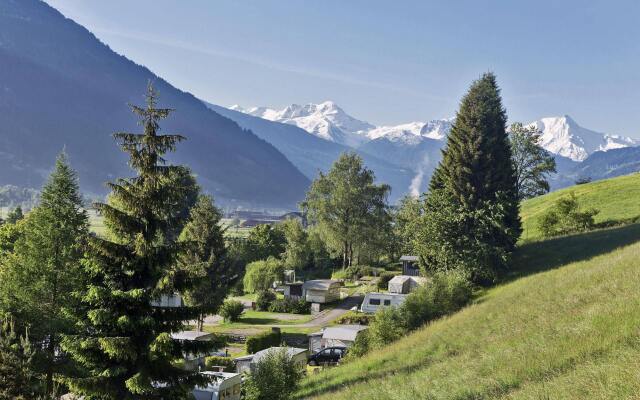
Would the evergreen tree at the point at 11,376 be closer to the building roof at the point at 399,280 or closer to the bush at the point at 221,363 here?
the bush at the point at 221,363

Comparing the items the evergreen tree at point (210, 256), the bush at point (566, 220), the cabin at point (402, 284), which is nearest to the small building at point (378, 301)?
the cabin at point (402, 284)

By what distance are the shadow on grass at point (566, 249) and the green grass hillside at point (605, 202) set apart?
31.3 feet

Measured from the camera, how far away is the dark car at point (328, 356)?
1657 inches

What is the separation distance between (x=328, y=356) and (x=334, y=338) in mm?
1930

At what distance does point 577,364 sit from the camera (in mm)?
12617

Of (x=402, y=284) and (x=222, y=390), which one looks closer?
(x=222, y=390)

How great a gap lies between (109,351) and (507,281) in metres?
34.2

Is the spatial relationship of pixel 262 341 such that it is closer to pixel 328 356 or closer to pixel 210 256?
pixel 328 356

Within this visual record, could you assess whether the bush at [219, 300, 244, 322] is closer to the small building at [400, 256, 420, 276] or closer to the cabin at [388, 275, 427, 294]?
the cabin at [388, 275, 427, 294]

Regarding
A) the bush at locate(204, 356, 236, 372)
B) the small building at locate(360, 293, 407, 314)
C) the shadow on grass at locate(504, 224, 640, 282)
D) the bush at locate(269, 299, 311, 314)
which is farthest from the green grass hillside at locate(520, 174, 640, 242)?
the bush at locate(204, 356, 236, 372)

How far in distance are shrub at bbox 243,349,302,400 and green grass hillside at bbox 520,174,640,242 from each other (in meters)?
43.0

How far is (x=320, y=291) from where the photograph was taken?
2623 inches

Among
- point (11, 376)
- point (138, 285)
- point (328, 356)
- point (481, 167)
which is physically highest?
point (481, 167)

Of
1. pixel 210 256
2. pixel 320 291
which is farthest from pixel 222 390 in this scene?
pixel 320 291
